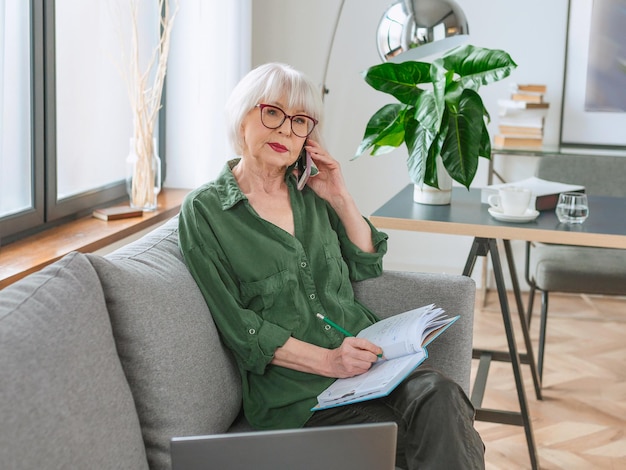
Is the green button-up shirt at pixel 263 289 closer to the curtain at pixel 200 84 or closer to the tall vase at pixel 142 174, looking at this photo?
the tall vase at pixel 142 174

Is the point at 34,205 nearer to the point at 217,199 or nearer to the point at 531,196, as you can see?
the point at 217,199

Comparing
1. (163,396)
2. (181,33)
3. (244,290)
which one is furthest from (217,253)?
(181,33)

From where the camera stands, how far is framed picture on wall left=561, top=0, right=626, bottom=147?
410 cm

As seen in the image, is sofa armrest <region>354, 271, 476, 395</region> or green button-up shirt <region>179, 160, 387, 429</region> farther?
sofa armrest <region>354, 271, 476, 395</region>

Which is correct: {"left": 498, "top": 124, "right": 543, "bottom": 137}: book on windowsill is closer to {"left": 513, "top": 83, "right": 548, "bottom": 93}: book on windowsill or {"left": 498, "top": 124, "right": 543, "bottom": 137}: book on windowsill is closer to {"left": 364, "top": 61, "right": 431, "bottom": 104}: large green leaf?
{"left": 513, "top": 83, "right": 548, "bottom": 93}: book on windowsill

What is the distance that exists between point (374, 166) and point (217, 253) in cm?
267

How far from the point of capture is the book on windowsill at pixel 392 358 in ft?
5.53

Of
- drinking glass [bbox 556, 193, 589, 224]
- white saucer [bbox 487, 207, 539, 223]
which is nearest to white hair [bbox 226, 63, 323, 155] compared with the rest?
white saucer [bbox 487, 207, 539, 223]

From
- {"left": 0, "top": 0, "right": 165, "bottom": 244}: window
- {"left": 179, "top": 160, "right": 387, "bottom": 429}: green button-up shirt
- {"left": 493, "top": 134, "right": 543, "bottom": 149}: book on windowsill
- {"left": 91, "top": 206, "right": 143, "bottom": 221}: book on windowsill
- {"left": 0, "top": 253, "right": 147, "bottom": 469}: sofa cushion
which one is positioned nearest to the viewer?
{"left": 0, "top": 253, "right": 147, "bottom": 469}: sofa cushion

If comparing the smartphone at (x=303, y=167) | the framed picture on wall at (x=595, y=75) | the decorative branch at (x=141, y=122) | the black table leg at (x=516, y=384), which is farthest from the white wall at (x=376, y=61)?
the smartphone at (x=303, y=167)

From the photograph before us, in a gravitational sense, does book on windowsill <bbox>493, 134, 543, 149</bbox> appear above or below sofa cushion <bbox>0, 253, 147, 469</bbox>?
above

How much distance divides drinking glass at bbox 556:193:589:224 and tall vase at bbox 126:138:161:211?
1.43 m

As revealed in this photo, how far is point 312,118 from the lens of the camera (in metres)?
2.02

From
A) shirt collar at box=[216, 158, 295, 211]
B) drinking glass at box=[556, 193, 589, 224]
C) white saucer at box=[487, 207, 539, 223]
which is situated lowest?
white saucer at box=[487, 207, 539, 223]
